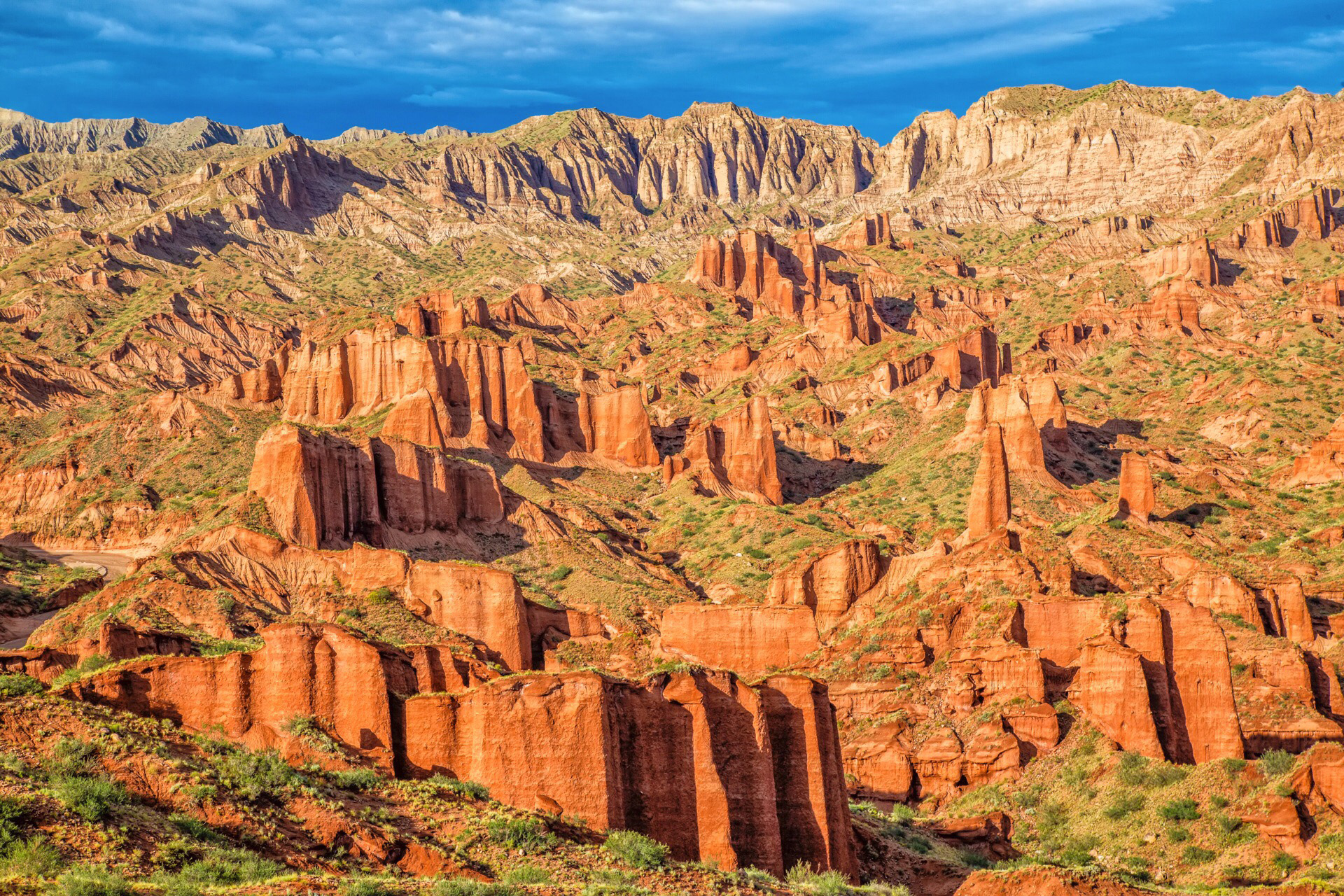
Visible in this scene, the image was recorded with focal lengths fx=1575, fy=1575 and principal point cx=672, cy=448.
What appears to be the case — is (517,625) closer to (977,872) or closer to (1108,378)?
(977,872)

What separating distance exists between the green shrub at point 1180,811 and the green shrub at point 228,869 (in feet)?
86.0

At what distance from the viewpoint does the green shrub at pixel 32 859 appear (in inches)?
A: 902

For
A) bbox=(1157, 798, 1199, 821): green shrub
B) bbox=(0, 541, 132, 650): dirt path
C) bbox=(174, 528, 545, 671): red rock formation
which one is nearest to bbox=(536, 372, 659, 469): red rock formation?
bbox=(0, 541, 132, 650): dirt path

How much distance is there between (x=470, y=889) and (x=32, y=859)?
651 cm

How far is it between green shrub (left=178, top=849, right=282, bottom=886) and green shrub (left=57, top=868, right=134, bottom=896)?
4.60 ft

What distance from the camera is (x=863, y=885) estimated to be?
34562mm

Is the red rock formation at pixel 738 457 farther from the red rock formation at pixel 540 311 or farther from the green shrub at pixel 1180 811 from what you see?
the green shrub at pixel 1180 811

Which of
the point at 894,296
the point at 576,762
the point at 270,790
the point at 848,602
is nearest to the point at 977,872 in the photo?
the point at 576,762

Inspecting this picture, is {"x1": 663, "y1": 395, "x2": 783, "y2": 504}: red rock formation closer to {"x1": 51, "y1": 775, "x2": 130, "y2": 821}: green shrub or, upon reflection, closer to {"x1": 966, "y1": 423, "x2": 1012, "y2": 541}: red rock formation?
{"x1": 966, "y1": 423, "x2": 1012, "y2": 541}: red rock formation

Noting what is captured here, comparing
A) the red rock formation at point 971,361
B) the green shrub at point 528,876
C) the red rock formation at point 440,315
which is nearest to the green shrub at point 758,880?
the green shrub at point 528,876

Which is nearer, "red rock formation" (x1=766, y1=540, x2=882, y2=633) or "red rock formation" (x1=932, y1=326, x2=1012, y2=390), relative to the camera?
"red rock formation" (x1=766, y1=540, x2=882, y2=633)

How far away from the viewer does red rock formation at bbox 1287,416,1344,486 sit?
92.1m

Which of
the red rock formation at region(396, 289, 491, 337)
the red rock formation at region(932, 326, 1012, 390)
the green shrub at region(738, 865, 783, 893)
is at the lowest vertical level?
the green shrub at region(738, 865, 783, 893)

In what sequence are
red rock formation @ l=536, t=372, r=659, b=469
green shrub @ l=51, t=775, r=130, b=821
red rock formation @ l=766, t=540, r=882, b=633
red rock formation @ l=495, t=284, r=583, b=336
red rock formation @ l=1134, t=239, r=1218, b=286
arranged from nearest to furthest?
green shrub @ l=51, t=775, r=130, b=821 → red rock formation @ l=766, t=540, r=882, b=633 → red rock formation @ l=536, t=372, r=659, b=469 → red rock formation @ l=495, t=284, r=583, b=336 → red rock formation @ l=1134, t=239, r=1218, b=286
